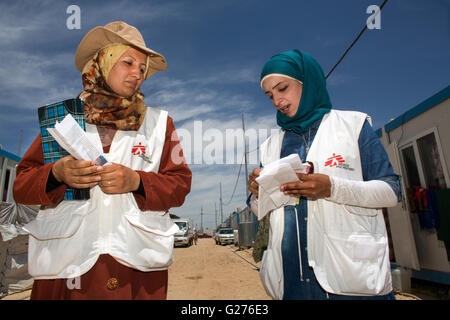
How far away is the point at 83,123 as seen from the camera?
64.4 inches

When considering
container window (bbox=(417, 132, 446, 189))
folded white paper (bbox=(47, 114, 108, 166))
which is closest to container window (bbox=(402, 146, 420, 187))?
container window (bbox=(417, 132, 446, 189))

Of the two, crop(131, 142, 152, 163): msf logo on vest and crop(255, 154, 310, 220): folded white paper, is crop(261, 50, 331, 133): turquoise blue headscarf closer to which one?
crop(255, 154, 310, 220): folded white paper

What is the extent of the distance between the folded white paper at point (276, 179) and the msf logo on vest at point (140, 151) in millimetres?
708

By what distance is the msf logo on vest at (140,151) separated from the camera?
1778 millimetres

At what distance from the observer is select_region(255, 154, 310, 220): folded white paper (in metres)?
1.66

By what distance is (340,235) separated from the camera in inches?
66.1

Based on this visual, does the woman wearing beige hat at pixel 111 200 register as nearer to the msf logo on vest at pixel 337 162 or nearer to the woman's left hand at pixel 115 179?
the woman's left hand at pixel 115 179

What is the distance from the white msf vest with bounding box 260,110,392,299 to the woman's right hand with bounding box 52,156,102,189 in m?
1.21

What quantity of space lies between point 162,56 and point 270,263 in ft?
5.41

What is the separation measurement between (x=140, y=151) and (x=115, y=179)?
332 millimetres

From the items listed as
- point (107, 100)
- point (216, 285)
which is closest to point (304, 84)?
point (107, 100)
